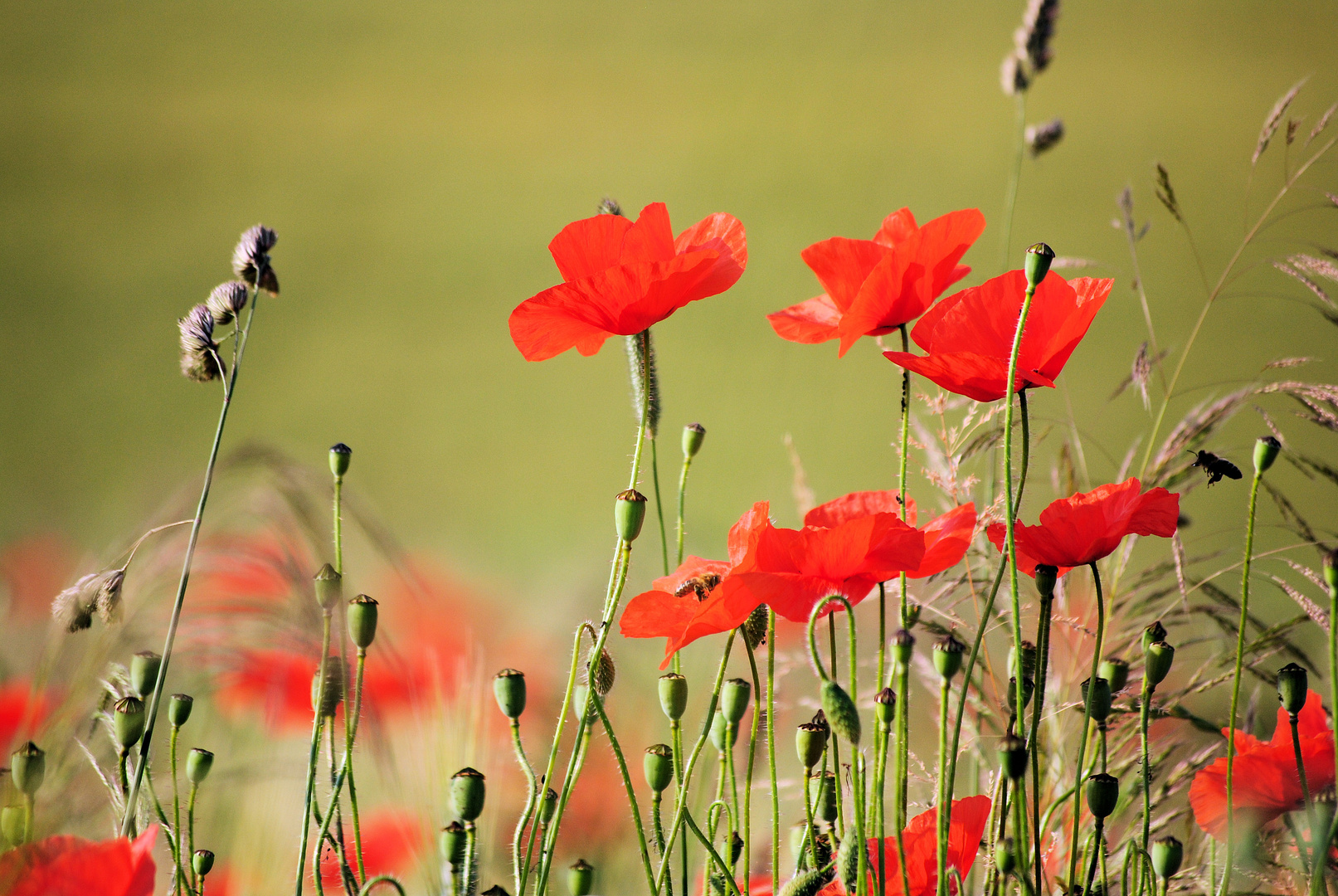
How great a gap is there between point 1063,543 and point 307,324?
1.29 m

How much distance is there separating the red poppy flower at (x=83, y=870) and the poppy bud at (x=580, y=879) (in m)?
0.13

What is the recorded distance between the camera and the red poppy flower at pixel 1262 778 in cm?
39

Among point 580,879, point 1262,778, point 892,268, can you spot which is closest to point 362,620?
point 580,879

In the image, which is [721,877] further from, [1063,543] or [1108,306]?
[1108,306]

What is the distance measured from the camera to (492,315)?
1.48 metres

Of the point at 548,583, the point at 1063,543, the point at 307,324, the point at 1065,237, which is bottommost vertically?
the point at 1063,543

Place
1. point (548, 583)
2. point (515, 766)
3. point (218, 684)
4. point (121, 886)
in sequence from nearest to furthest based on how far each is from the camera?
1. point (121, 886)
2. point (218, 684)
3. point (515, 766)
4. point (548, 583)

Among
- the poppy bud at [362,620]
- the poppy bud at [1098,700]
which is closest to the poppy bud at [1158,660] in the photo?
the poppy bud at [1098,700]

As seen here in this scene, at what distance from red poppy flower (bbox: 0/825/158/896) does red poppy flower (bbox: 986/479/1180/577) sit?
285mm

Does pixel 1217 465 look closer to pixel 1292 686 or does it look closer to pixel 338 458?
pixel 1292 686

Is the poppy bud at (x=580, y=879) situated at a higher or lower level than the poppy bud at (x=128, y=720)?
lower

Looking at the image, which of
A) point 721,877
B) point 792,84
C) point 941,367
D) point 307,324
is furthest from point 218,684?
point 792,84

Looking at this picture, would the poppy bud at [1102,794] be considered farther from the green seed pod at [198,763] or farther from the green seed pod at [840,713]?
the green seed pod at [198,763]

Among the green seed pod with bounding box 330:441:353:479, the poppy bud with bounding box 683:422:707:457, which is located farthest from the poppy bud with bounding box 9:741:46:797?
the poppy bud with bounding box 683:422:707:457
